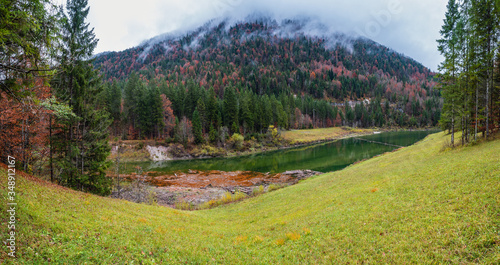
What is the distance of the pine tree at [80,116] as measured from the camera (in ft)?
64.1

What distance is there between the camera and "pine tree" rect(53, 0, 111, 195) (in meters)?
19.5

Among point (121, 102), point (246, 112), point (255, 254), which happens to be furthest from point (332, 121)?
point (255, 254)

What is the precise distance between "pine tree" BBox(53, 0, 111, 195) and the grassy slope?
383 inches

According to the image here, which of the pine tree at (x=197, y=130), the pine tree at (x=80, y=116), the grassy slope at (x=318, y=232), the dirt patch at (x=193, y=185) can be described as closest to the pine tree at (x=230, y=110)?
the pine tree at (x=197, y=130)

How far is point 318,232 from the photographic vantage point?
9969 mm

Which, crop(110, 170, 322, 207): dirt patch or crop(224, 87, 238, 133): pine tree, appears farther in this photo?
crop(224, 87, 238, 133): pine tree

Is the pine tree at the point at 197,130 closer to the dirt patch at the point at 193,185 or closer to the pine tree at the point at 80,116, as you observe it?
the dirt patch at the point at 193,185

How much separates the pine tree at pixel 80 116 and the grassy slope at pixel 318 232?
9733 mm

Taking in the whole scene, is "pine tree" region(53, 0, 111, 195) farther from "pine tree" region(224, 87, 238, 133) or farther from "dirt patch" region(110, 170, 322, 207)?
"pine tree" region(224, 87, 238, 133)

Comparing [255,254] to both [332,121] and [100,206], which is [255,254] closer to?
[100,206]

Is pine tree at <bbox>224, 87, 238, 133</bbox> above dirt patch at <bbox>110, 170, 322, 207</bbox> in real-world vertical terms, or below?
above

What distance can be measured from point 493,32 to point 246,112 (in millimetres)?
67458

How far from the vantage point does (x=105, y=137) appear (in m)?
23.2

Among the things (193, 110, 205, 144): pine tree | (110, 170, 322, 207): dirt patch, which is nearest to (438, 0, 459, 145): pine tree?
(110, 170, 322, 207): dirt patch
